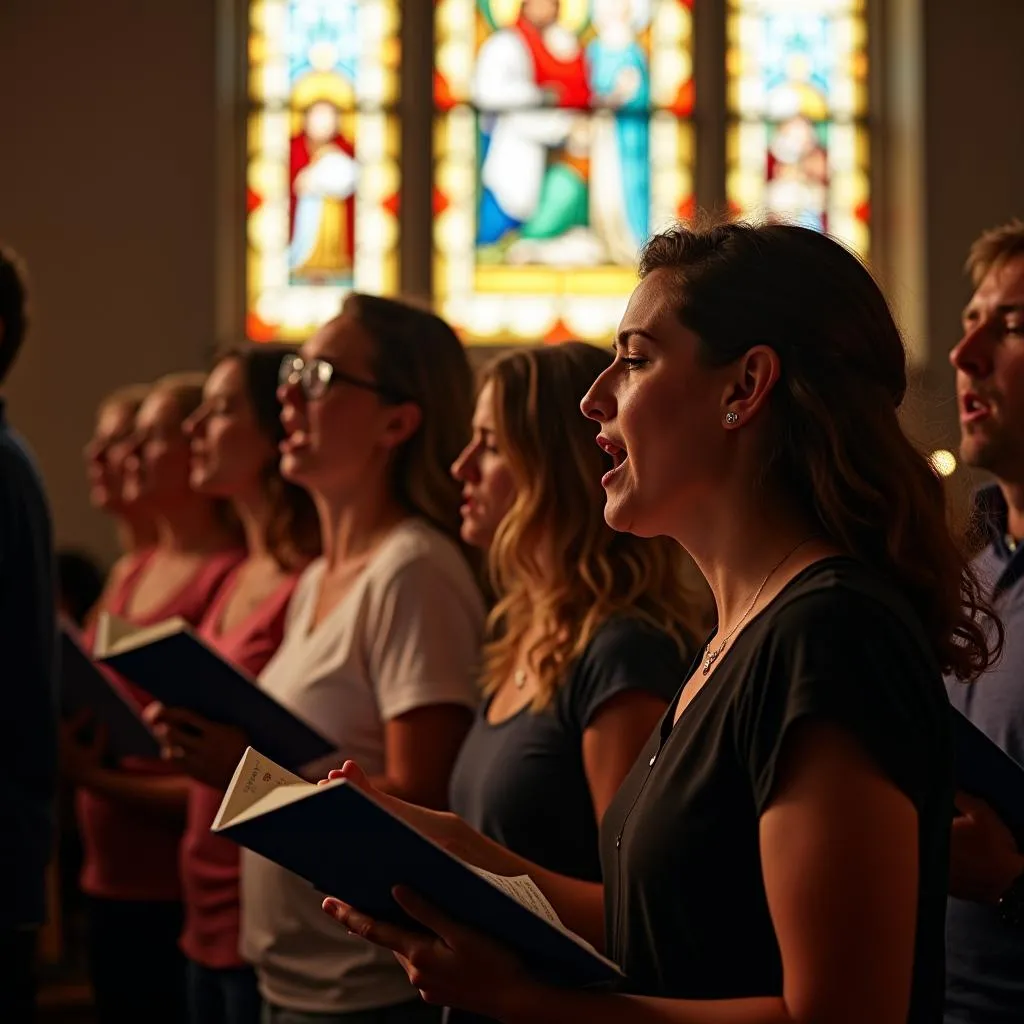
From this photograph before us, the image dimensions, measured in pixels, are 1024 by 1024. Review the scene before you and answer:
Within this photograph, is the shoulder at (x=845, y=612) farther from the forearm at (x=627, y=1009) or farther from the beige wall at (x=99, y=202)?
the beige wall at (x=99, y=202)

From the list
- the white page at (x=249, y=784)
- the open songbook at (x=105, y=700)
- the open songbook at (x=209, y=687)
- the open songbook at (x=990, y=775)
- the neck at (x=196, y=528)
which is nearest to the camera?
the white page at (x=249, y=784)

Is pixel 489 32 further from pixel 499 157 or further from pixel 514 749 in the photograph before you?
pixel 514 749

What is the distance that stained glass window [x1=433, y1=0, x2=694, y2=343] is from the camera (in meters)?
7.48

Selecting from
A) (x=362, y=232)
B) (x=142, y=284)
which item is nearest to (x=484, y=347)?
(x=362, y=232)

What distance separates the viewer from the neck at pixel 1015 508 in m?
2.33

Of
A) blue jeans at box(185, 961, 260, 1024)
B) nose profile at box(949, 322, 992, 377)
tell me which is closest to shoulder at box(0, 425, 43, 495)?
blue jeans at box(185, 961, 260, 1024)

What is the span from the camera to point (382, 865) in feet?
4.42

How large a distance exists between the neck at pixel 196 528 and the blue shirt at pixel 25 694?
1516 millimetres

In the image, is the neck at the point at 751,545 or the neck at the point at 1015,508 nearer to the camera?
the neck at the point at 751,545

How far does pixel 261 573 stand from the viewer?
3580 millimetres

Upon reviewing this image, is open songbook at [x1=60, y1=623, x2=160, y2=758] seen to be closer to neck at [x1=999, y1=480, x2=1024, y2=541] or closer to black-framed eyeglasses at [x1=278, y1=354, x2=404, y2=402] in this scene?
black-framed eyeglasses at [x1=278, y1=354, x2=404, y2=402]

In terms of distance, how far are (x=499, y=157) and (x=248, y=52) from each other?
49.2 inches

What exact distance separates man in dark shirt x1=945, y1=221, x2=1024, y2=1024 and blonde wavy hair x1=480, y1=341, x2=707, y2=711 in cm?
41

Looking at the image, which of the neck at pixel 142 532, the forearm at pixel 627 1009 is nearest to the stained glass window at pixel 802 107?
the neck at pixel 142 532
